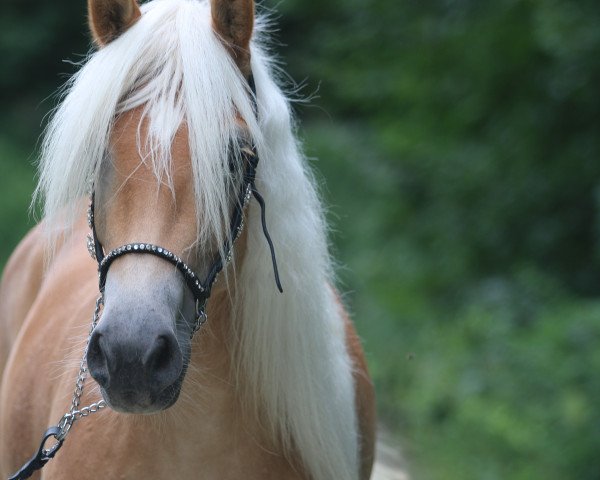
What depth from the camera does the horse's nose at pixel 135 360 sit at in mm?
2416

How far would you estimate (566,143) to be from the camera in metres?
8.69

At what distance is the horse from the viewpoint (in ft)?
8.38

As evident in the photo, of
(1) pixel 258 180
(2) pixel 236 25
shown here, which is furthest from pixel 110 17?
(1) pixel 258 180

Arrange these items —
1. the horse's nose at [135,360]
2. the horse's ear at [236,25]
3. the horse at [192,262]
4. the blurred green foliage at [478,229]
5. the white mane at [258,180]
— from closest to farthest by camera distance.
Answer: the horse's nose at [135,360]
the horse at [192,262]
the white mane at [258,180]
the horse's ear at [236,25]
the blurred green foliage at [478,229]

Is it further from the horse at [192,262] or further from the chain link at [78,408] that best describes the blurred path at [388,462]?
the chain link at [78,408]

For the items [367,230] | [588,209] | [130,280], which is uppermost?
[130,280]

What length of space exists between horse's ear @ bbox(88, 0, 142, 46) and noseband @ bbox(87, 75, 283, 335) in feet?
1.29

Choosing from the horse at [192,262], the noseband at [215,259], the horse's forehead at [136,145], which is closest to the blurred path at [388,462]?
the horse at [192,262]

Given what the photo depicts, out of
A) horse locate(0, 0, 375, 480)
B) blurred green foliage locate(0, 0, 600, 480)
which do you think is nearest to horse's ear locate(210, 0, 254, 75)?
horse locate(0, 0, 375, 480)

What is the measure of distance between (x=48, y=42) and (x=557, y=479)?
1516 centimetres

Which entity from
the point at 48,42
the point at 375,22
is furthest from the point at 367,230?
the point at 48,42

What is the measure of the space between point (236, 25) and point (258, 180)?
1.43ft

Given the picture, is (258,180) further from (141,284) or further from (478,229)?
(478,229)

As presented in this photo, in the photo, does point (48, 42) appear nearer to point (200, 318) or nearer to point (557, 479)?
point (557, 479)
